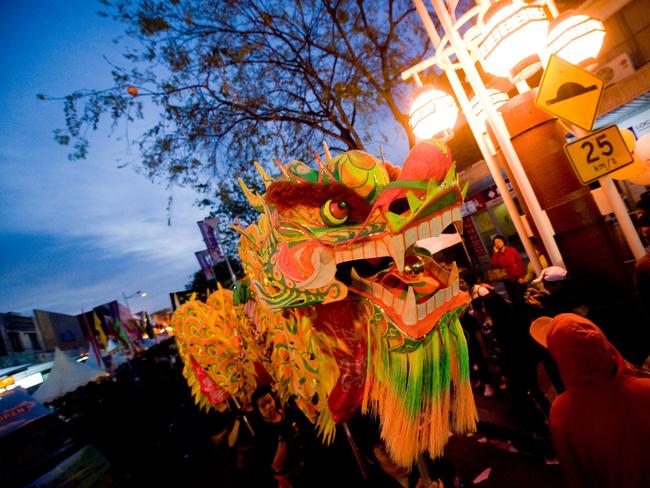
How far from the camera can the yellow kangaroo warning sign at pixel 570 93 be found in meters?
2.49

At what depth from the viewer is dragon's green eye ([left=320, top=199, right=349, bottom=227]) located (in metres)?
1.29

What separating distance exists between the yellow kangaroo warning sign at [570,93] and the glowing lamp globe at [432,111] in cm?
140

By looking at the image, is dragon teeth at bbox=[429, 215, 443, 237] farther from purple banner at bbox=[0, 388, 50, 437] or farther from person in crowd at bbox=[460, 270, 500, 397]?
purple banner at bbox=[0, 388, 50, 437]

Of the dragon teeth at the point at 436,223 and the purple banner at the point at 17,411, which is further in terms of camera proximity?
the purple banner at the point at 17,411

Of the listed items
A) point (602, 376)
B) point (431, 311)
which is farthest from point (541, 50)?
point (431, 311)

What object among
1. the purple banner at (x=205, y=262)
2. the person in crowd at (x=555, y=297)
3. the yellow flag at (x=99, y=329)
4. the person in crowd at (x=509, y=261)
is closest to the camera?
the person in crowd at (x=555, y=297)

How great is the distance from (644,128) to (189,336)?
10.9m

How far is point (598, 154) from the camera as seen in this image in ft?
8.28

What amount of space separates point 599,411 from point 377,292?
133cm

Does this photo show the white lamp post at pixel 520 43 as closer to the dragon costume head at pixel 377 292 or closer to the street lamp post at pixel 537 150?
the street lamp post at pixel 537 150

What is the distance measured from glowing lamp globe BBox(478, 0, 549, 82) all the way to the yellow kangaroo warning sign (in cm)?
33

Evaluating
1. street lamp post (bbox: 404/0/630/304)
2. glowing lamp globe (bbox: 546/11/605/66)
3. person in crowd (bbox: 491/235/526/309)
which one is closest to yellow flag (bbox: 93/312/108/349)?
person in crowd (bbox: 491/235/526/309)

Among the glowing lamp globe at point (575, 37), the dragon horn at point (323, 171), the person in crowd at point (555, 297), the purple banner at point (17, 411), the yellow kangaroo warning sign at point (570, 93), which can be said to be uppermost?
the glowing lamp globe at point (575, 37)

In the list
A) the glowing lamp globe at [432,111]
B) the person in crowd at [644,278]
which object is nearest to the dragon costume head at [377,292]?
the person in crowd at [644,278]
